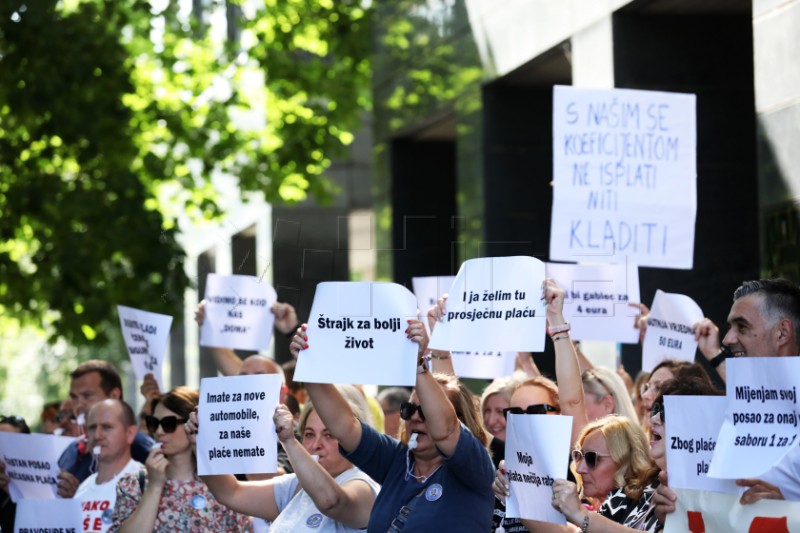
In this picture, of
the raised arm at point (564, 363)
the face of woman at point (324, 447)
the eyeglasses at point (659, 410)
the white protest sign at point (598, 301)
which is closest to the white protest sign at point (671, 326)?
the white protest sign at point (598, 301)

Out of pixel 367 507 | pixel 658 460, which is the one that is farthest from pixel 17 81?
pixel 658 460

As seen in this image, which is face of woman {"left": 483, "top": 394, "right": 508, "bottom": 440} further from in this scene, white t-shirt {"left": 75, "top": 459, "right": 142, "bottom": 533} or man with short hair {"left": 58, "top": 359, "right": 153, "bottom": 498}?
man with short hair {"left": 58, "top": 359, "right": 153, "bottom": 498}

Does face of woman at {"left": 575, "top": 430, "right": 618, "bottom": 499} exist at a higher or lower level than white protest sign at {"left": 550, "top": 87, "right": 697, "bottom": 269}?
lower

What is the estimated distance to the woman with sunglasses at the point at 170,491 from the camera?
6.69 metres

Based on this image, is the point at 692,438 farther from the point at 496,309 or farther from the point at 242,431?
the point at 242,431

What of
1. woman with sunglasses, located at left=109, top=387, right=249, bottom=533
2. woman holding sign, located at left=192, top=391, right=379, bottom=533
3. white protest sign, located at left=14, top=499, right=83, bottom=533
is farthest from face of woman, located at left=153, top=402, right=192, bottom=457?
white protest sign, located at left=14, top=499, right=83, bottom=533

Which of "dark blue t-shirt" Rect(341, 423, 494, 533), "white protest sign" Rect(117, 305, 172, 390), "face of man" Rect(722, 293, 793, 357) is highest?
"face of man" Rect(722, 293, 793, 357)

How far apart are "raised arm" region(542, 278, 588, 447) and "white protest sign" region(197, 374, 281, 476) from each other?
4.01 feet

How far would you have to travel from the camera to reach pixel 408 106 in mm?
16078

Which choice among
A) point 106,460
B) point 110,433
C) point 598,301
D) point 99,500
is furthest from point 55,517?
point 598,301

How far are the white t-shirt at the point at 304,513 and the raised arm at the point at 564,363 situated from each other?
929mm

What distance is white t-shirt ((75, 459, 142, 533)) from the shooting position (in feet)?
24.4

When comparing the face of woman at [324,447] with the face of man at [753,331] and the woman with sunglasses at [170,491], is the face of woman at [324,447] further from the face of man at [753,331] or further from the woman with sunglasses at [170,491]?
the face of man at [753,331]

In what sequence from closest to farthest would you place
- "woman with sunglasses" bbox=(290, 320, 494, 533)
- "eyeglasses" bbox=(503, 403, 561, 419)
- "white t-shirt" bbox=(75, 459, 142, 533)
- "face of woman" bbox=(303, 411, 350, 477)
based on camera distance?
1. "woman with sunglasses" bbox=(290, 320, 494, 533)
2. "eyeglasses" bbox=(503, 403, 561, 419)
3. "face of woman" bbox=(303, 411, 350, 477)
4. "white t-shirt" bbox=(75, 459, 142, 533)
